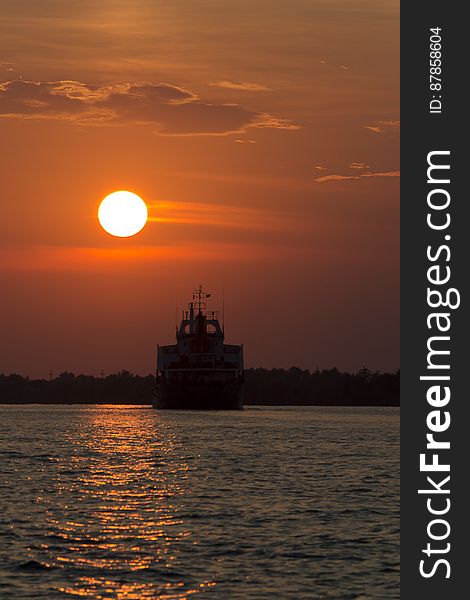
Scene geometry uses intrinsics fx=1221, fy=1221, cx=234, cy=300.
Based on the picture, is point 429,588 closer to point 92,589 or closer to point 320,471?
point 92,589

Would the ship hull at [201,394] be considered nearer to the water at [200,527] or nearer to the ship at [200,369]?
the ship at [200,369]

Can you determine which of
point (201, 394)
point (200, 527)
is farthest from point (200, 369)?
point (200, 527)

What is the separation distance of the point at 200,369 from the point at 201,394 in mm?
4761

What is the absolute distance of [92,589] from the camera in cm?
2647

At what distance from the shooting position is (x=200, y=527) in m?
35.8

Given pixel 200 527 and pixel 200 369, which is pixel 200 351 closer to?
pixel 200 369

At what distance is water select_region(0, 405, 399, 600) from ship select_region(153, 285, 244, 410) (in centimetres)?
10615

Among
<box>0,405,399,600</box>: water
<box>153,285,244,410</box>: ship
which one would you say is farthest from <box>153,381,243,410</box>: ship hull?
<box>0,405,399,600</box>: water

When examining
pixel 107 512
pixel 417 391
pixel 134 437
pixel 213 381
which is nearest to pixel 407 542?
pixel 417 391

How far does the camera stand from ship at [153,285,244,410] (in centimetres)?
17562

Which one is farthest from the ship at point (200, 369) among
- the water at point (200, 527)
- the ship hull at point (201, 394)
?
the water at point (200, 527)

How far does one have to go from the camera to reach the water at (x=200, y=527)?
88.8 ft

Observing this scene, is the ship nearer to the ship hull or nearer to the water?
the ship hull

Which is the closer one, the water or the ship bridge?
the water
